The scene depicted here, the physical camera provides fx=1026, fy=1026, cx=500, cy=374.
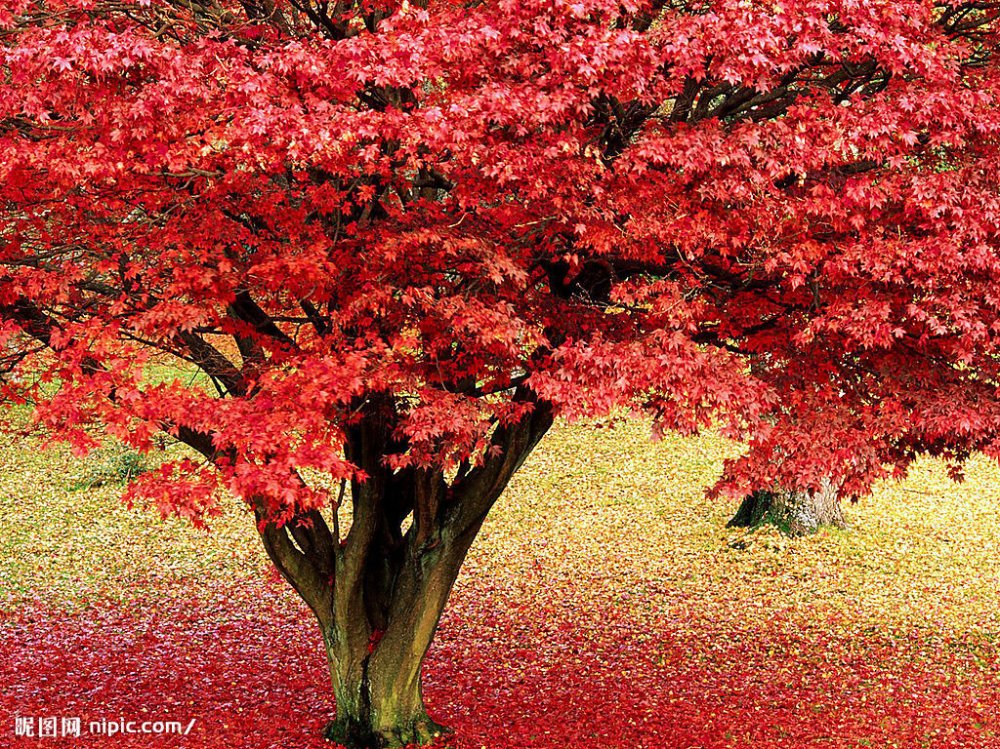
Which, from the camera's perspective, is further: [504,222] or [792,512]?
[792,512]

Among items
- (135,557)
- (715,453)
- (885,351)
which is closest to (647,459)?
(715,453)

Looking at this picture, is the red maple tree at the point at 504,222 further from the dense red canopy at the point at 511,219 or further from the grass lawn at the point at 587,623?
the grass lawn at the point at 587,623

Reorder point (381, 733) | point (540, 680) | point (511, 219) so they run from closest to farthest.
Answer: point (511, 219)
point (381, 733)
point (540, 680)

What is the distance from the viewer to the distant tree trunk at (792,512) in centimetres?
1827

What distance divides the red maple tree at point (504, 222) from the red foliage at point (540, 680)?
13.6 ft

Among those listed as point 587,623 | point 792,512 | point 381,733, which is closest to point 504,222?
point 381,733

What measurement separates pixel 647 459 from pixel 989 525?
23.7 feet

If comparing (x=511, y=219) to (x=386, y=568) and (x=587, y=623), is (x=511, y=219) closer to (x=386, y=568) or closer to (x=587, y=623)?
(x=386, y=568)

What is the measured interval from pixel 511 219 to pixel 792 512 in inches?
490

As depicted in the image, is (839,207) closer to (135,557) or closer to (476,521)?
(476,521)

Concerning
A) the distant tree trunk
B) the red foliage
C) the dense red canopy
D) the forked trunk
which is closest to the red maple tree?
the dense red canopy

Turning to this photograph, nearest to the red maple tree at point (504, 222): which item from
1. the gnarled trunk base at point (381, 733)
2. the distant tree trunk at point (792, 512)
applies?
the gnarled trunk base at point (381, 733)

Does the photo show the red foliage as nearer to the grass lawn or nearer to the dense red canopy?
the grass lawn

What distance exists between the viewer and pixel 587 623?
14875mm
